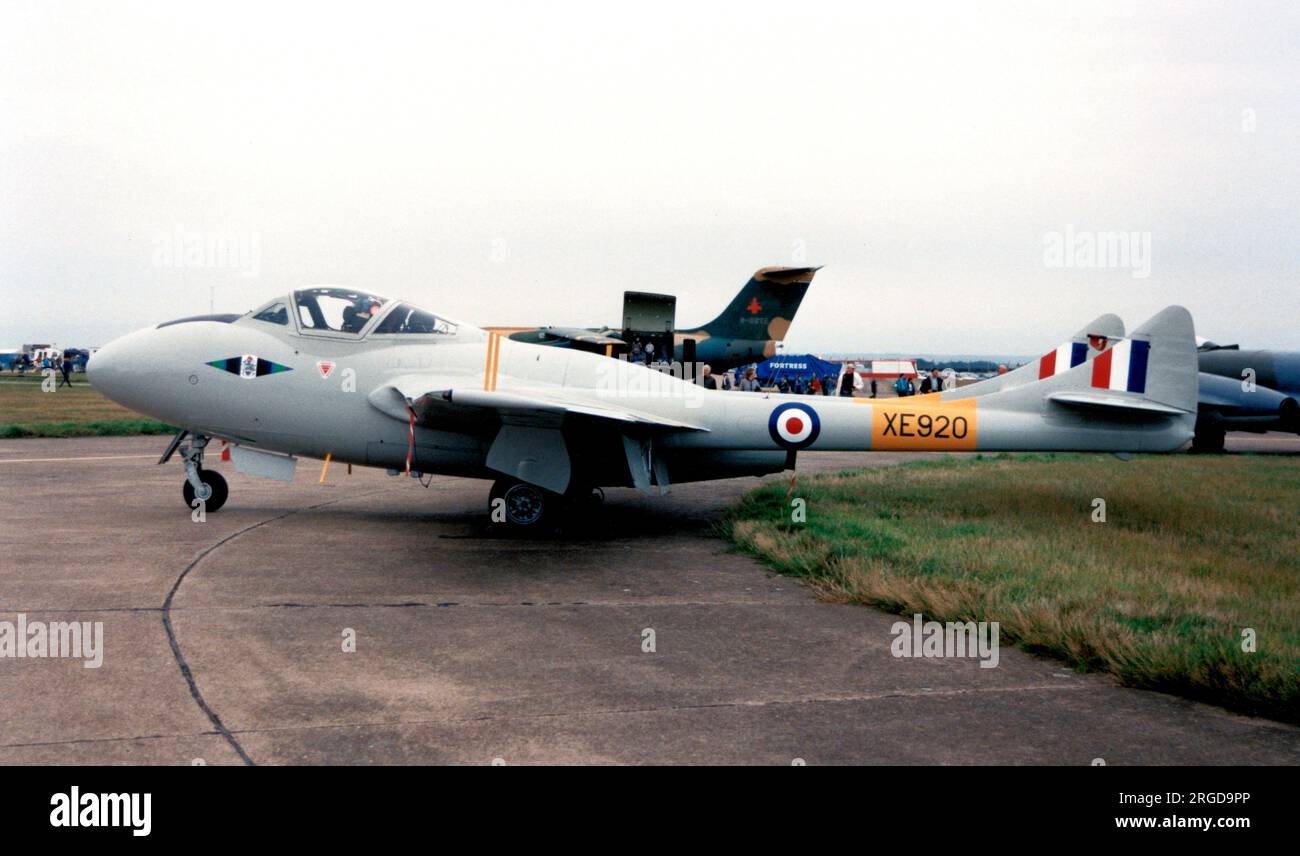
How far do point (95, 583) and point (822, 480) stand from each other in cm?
1001

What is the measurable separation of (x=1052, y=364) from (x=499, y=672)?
9286mm

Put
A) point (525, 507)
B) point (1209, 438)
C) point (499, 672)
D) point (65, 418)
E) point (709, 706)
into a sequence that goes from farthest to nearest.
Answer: point (65, 418), point (1209, 438), point (525, 507), point (499, 672), point (709, 706)

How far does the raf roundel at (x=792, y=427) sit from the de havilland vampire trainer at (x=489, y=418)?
0.05ft

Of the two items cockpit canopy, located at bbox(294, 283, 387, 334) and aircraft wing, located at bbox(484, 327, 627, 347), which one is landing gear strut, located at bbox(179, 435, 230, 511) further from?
aircraft wing, located at bbox(484, 327, 627, 347)

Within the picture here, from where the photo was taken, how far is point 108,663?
5488 millimetres

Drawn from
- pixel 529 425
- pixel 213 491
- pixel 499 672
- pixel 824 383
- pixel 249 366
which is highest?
pixel 824 383

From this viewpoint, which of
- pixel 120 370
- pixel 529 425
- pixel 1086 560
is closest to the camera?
pixel 1086 560

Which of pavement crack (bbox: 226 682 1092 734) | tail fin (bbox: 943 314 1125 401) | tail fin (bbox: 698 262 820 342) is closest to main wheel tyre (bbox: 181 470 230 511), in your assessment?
Answer: pavement crack (bbox: 226 682 1092 734)

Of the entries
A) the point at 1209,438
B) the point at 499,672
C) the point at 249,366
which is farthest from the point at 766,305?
the point at 499,672

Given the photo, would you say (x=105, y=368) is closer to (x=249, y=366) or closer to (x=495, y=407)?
(x=249, y=366)

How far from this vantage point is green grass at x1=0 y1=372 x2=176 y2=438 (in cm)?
2067

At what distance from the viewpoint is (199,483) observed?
35.5ft

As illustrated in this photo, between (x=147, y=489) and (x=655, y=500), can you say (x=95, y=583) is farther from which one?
(x=655, y=500)

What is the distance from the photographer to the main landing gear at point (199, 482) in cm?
1080
